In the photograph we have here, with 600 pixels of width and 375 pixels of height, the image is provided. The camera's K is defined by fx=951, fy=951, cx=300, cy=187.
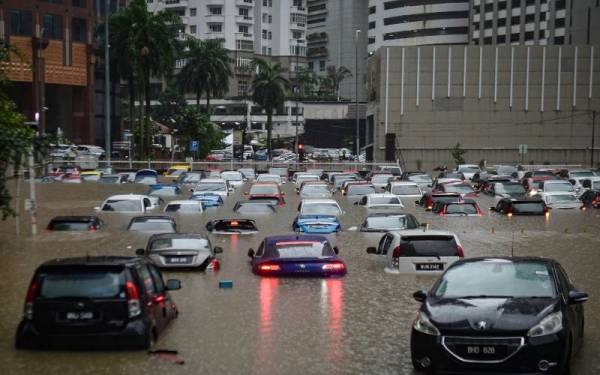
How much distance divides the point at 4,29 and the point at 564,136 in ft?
175

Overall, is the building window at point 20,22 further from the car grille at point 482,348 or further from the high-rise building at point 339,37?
the high-rise building at point 339,37

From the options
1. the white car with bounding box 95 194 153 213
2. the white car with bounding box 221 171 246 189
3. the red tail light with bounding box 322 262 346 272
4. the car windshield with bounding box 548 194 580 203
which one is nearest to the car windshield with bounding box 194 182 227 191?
the white car with bounding box 221 171 246 189

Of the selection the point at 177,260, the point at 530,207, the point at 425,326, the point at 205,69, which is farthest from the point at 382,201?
the point at 205,69

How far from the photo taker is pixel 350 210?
135ft

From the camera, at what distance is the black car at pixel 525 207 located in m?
39.3

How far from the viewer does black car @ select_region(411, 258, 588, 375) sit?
10133 mm

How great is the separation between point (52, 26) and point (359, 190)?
47.9 metres

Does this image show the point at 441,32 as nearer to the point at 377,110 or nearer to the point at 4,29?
the point at 377,110

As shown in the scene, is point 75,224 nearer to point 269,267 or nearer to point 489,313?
point 269,267

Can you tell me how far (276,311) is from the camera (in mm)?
16141

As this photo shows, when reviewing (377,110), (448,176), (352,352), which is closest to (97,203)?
(448,176)

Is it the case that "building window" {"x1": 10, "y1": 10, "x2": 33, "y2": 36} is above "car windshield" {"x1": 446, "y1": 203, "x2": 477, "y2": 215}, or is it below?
above

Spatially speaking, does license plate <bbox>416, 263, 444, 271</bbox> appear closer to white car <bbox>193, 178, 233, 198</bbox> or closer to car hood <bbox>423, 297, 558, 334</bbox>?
car hood <bbox>423, 297, 558, 334</bbox>

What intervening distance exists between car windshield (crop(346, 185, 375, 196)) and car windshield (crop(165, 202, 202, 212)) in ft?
40.1
